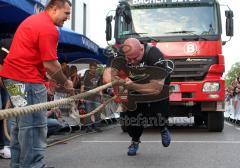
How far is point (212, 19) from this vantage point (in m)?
11.8

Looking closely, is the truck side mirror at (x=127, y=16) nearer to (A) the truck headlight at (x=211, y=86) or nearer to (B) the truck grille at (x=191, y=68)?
(B) the truck grille at (x=191, y=68)

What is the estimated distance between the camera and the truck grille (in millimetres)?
11383

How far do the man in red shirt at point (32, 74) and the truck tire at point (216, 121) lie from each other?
24.3ft

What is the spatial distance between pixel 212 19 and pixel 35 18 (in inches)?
300

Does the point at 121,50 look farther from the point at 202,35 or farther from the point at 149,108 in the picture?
the point at 202,35

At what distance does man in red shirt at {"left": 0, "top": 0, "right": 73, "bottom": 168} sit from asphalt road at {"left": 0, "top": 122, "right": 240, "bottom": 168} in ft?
6.30

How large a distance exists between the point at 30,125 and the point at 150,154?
3.35m

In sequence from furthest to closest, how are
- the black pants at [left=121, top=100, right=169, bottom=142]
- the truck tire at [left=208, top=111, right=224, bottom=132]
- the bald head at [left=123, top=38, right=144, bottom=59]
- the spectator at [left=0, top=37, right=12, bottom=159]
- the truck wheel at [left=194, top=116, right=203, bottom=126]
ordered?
the truck wheel at [left=194, top=116, right=203, bottom=126] < the truck tire at [left=208, top=111, right=224, bottom=132] < the black pants at [left=121, top=100, right=169, bottom=142] < the bald head at [left=123, top=38, right=144, bottom=59] < the spectator at [left=0, top=37, right=12, bottom=159]

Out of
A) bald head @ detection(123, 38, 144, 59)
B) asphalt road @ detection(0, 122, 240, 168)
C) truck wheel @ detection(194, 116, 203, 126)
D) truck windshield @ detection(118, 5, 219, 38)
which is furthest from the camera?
truck wheel @ detection(194, 116, 203, 126)

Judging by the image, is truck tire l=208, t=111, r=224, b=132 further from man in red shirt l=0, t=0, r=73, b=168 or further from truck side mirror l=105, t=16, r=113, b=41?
man in red shirt l=0, t=0, r=73, b=168

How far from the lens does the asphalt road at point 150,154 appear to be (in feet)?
22.1

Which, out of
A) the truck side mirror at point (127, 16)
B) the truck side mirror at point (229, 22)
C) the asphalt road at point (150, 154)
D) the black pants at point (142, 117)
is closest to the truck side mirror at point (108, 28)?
the truck side mirror at point (127, 16)

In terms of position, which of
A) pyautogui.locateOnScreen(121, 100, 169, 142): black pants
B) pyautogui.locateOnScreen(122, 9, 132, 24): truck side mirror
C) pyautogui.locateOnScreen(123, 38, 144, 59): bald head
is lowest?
pyautogui.locateOnScreen(121, 100, 169, 142): black pants

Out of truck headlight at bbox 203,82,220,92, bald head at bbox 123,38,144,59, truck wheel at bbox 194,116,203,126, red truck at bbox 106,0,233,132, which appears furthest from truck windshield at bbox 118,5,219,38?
bald head at bbox 123,38,144,59
